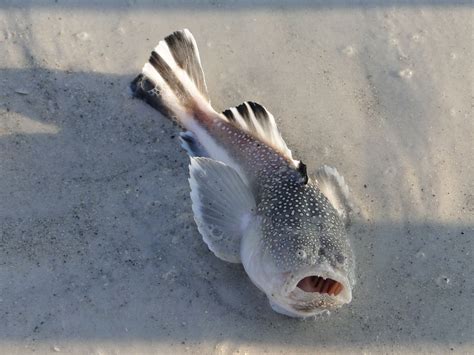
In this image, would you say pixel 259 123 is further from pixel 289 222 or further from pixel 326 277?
pixel 326 277

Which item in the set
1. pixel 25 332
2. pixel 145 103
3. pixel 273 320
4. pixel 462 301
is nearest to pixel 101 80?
pixel 145 103

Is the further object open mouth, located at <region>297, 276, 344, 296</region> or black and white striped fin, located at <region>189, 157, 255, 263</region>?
black and white striped fin, located at <region>189, 157, 255, 263</region>

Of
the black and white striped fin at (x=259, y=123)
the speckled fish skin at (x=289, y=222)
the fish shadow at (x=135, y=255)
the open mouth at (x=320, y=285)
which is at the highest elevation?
the black and white striped fin at (x=259, y=123)

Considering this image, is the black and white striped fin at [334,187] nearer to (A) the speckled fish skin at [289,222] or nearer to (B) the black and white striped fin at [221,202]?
(A) the speckled fish skin at [289,222]

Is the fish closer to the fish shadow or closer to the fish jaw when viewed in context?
the fish jaw

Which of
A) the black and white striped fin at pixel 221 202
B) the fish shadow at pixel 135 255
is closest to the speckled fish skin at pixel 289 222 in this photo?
the black and white striped fin at pixel 221 202

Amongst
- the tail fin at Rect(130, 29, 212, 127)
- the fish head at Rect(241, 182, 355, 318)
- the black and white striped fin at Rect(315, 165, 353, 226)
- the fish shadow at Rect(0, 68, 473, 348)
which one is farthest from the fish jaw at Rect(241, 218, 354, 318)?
the tail fin at Rect(130, 29, 212, 127)

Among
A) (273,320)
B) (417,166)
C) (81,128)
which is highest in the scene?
(417,166)

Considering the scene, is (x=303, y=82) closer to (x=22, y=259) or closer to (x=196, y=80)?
(x=196, y=80)
